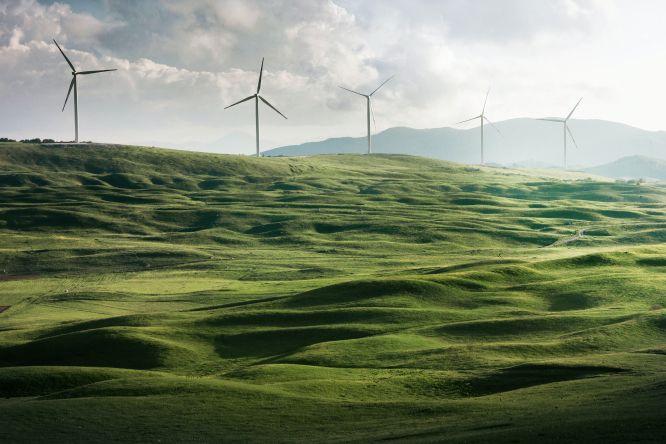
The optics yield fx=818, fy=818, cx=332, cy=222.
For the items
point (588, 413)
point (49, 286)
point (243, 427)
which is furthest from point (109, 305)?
point (588, 413)

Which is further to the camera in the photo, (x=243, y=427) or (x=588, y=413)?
(x=243, y=427)

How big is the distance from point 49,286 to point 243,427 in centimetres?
9383

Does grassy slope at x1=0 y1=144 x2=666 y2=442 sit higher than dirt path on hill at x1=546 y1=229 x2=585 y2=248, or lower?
lower

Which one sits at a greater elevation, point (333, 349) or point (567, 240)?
point (567, 240)

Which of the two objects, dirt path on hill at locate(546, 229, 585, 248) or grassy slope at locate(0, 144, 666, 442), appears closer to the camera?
grassy slope at locate(0, 144, 666, 442)

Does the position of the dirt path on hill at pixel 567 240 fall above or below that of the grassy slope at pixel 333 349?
above

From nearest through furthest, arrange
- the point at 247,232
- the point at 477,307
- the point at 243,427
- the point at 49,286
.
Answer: the point at 243,427, the point at 477,307, the point at 49,286, the point at 247,232

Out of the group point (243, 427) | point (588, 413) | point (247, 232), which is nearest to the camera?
point (588, 413)

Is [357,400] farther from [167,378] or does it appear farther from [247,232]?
[247,232]

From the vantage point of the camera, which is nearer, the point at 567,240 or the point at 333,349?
the point at 333,349

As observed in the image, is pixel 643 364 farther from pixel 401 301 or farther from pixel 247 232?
pixel 247 232

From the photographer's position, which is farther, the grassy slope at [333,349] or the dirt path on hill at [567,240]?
the dirt path on hill at [567,240]

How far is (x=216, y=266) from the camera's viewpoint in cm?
15088

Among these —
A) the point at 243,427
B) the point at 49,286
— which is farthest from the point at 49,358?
the point at 49,286
